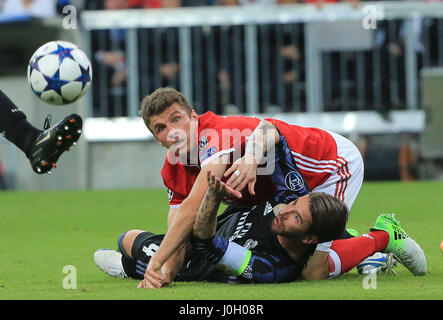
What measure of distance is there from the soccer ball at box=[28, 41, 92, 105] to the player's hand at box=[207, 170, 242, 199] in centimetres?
329

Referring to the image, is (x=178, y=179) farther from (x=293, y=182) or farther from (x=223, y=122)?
(x=293, y=182)

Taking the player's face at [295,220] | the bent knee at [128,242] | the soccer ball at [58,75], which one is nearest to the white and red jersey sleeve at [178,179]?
the bent knee at [128,242]

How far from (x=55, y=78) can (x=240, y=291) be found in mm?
3397

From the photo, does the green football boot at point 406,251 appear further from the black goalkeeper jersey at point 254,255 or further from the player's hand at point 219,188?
the player's hand at point 219,188

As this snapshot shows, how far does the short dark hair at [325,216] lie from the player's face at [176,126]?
0.84 m

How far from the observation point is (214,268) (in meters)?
6.52

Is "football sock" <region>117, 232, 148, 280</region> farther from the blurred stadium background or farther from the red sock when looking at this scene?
the blurred stadium background

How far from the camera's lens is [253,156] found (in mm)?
5828

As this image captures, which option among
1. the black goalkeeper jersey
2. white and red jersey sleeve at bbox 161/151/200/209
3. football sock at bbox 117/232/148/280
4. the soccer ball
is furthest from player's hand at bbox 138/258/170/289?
the soccer ball

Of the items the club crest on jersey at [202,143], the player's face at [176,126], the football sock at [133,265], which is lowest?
the football sock at [133,265]

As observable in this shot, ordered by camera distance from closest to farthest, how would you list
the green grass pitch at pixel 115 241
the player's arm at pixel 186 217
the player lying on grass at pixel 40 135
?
the green grass pitch at pixel 115 241 < the player's arm at pixel 186 217 < the player lying on grass at pixel 40 135

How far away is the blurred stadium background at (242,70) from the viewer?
57.5ft

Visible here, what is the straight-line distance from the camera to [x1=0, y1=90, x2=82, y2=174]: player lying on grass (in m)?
7.52
